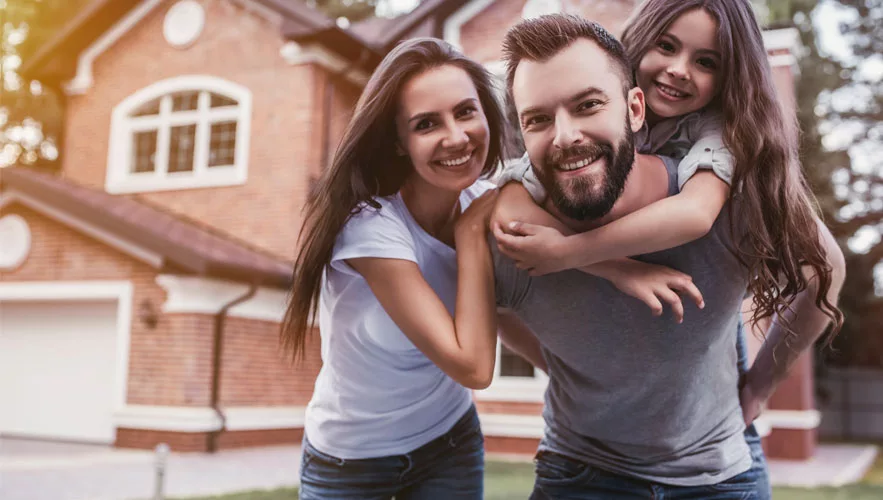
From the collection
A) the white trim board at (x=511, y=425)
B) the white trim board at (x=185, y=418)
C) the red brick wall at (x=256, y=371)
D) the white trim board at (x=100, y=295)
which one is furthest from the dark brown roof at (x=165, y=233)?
the white trim board at (x=511, y=425)

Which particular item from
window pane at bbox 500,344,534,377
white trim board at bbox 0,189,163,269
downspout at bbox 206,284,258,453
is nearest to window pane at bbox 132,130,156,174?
white trim board at bbox 0,189,163,269

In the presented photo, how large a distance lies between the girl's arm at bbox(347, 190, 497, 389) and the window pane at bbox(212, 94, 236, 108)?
12915 mm

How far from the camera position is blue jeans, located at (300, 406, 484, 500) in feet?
8.27

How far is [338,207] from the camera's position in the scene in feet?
7.34

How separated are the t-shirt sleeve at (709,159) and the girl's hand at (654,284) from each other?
21 cm

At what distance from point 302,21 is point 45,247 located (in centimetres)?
524

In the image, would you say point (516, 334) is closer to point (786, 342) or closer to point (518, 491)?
point (786, 342)

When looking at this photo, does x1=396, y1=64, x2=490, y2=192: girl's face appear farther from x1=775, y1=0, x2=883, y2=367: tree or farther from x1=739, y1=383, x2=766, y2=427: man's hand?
x1=775, y1=0, x2=883, y2=367: tree

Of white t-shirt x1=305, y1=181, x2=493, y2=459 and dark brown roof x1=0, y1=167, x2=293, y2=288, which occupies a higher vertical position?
dark brown roof x1=0, y1=167, x2=293, y2=288

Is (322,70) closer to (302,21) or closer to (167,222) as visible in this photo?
(302,21)

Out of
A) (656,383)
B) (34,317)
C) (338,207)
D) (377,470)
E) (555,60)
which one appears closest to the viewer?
(555,60)

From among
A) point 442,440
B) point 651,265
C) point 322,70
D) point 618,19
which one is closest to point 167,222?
point 322,70

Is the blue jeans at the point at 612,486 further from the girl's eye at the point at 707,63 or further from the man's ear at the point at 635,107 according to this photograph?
the girl's eye at the point at 707,63

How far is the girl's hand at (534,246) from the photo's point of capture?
1.90 metres
